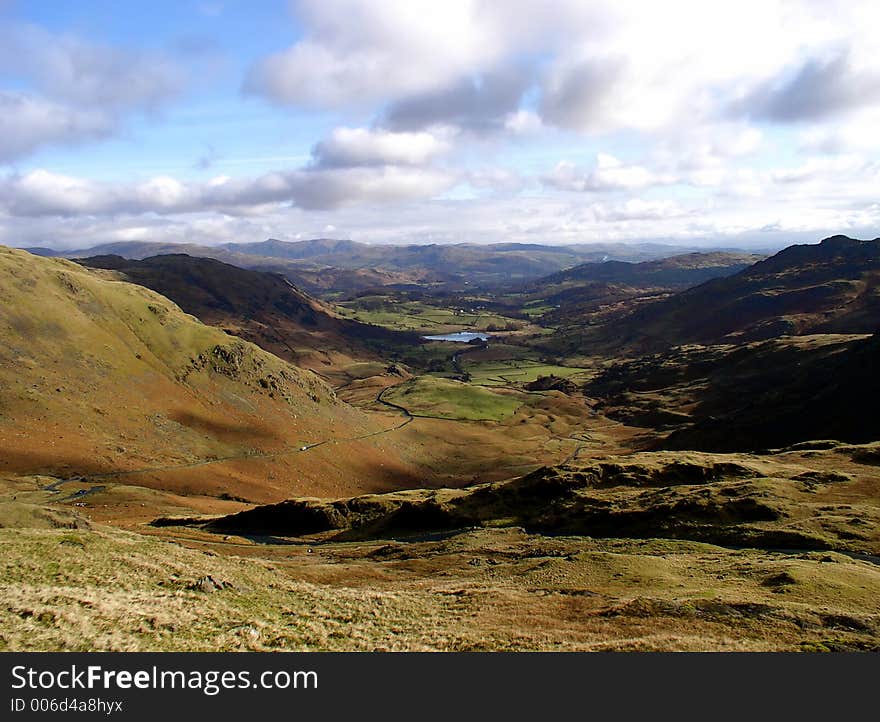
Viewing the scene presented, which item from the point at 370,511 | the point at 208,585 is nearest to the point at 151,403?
the point at 370,511

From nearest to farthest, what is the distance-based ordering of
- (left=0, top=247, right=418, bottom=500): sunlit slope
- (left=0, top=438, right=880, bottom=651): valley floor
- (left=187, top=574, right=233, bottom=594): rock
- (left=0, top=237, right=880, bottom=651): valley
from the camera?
(left=0, top=438, right=880, bottom=651): valley floor
(left=0, top=237, right=880, bottom=651): valley
(left=187, top=574, right=233, bottom=594): rock
(left=0, top=247, right=418, bottom=500): sunlit slope

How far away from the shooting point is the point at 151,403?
12362 centimetres

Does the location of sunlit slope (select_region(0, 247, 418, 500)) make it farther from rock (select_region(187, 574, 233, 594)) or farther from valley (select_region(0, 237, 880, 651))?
rock (select_region(187, 574, 233, 594))

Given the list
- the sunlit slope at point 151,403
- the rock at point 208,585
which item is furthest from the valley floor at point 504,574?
the sunlit slope at point 151,403

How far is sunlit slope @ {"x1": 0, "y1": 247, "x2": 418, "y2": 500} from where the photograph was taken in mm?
102562

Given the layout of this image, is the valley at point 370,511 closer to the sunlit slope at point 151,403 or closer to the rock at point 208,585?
the rock at point 208,585

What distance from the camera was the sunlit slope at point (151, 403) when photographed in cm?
10256

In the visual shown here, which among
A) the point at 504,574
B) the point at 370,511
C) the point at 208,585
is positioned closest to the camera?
the point at 208,585

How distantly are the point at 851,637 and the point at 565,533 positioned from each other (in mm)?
38016

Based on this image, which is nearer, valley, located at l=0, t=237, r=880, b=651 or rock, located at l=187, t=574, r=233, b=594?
valley, located at l=0, t=237, r=880, b=651

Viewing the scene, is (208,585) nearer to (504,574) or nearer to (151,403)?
(504,574)

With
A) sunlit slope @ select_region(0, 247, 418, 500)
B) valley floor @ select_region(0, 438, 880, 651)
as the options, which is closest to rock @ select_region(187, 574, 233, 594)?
Result: valley floor @ select_region(0, 438, 880, 651)

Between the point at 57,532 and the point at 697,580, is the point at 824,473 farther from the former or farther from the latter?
the point at 57,532

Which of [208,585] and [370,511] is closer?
[208,585]
